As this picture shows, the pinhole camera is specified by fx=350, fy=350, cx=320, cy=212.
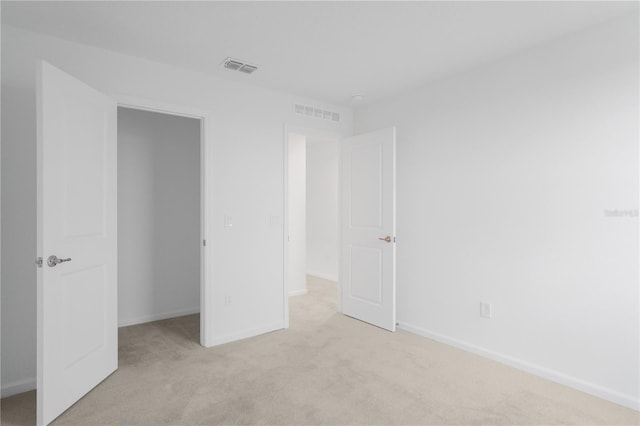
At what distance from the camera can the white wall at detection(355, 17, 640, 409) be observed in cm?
232

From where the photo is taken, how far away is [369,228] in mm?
3873

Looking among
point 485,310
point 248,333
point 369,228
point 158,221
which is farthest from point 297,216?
point 485,310

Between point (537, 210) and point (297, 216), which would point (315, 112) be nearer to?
point (297, 216)

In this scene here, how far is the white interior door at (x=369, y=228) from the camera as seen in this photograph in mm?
3629

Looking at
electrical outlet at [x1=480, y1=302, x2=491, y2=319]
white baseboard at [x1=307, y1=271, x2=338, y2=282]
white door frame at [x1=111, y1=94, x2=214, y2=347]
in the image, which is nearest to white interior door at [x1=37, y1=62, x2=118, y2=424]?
white door frame at [x1=111, y1=94, x2=214, y2=347]

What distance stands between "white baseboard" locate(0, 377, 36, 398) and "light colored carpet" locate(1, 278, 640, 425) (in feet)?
0.19

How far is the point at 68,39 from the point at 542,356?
4.28 meters

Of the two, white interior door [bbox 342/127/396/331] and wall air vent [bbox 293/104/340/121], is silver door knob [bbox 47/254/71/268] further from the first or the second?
white interior door [bbox 342/127/396/331]

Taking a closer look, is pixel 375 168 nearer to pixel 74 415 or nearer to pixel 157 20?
pixel 157 20

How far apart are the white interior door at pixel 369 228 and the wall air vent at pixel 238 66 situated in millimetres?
1413

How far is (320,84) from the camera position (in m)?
3.52

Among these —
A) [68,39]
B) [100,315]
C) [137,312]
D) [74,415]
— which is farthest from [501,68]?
[137,312]

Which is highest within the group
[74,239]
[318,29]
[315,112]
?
[318,29]

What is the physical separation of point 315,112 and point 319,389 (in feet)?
9.40
